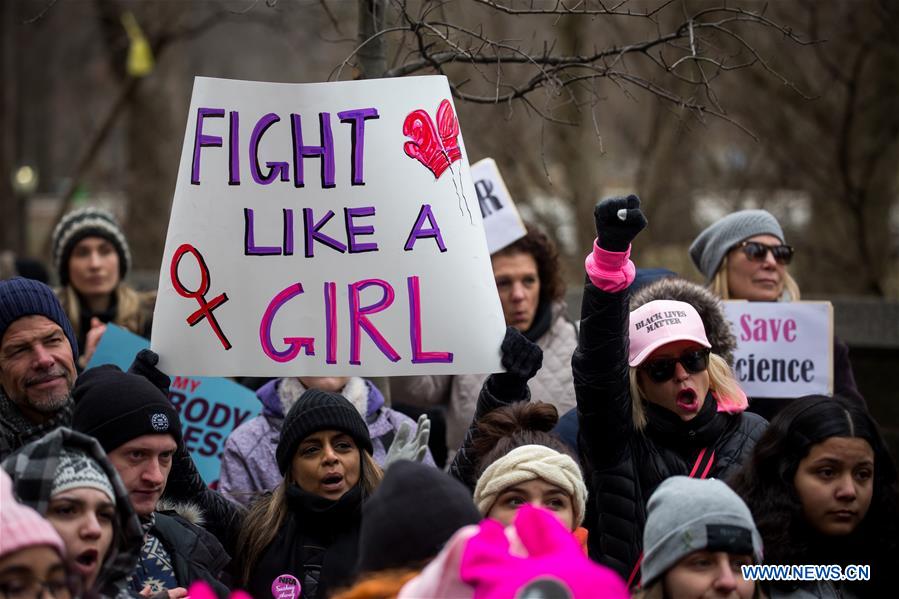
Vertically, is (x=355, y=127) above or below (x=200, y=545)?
above

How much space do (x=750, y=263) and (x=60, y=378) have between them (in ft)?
9.95

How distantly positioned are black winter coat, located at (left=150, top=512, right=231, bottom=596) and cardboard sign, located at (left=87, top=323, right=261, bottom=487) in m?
1.54

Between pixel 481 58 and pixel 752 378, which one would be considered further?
pixel 752 378

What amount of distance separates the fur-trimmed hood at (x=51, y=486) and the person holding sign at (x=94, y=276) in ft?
9.81

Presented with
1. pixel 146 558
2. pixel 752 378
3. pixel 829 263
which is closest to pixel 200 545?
pixel 146 558

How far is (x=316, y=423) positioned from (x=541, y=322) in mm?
1725

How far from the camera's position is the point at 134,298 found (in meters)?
6.43

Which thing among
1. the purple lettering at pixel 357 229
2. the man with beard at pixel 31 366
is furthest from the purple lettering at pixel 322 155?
the man with beard at pixel 31 366

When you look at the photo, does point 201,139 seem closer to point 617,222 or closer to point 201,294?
point 201,294

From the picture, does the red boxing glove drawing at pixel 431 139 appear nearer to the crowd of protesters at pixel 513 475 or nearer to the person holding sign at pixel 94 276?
the crowd of protesters at pixel 513 475

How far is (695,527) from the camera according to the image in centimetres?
331

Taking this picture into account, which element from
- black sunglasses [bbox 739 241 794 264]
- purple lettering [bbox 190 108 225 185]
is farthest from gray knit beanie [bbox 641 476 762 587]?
black sunglasses [bbox 739 241 794 264]

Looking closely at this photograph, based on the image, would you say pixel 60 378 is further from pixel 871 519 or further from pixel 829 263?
pixel 829 263

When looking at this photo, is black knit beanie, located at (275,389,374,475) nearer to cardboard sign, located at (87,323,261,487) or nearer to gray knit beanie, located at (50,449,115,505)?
gray knit beanie, located at (50,449,115,505)
